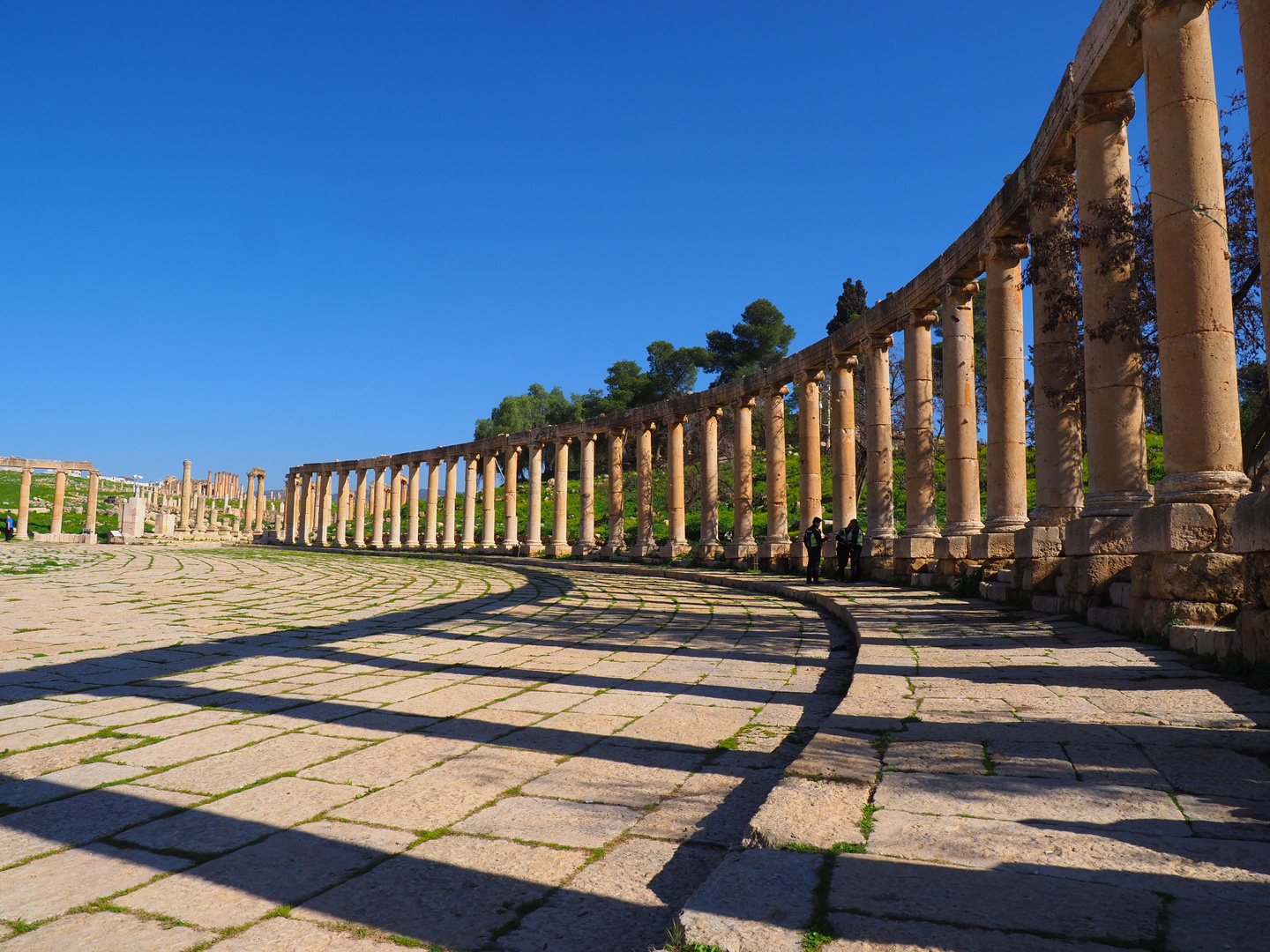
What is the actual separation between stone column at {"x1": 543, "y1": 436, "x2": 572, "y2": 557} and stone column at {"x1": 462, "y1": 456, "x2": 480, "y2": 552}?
18.7ft

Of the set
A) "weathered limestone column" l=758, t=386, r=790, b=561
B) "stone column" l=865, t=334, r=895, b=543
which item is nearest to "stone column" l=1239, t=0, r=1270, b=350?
"stone column" l=865, t=334, r=895, b=543

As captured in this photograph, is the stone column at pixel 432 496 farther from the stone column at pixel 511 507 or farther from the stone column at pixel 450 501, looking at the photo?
the stone column at pixel 511 507

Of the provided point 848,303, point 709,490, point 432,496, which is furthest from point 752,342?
point 709,490

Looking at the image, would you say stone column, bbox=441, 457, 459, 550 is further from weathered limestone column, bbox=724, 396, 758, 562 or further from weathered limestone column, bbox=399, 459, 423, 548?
weathered limestone column, bbox=724, 396, 758, 562

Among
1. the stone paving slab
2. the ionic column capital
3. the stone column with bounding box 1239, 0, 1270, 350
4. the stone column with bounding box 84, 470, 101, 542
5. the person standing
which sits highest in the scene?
the ionic column capital

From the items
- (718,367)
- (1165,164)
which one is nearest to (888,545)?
(1165,164)

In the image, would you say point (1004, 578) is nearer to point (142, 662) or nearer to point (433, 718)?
point (433, 718)

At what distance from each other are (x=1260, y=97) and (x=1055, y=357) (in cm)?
519

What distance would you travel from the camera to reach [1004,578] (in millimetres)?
10711

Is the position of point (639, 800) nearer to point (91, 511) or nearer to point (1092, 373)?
point (1092, 373)

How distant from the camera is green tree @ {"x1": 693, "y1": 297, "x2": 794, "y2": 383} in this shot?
5844 centimetres

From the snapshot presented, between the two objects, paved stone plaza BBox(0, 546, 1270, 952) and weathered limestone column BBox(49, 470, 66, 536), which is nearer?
paved stone plaza BBox(0, 546, 1270, 952)

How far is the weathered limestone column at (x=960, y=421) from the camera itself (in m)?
13.3

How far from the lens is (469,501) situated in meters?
35.9
